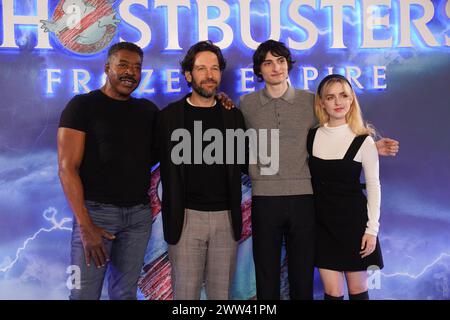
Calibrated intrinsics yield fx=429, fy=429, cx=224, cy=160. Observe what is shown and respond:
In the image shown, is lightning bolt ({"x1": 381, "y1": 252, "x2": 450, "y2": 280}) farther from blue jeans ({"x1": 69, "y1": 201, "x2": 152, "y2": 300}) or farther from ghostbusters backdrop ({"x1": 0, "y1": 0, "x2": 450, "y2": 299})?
blue jeans ({"x1": 69, "y1": 201, "x2": 152, "y2": 300})

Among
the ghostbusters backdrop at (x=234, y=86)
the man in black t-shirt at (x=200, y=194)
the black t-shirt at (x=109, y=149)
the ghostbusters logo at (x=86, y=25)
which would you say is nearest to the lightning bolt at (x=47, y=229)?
the ghostbusters backdrop at (x=234, y=86)

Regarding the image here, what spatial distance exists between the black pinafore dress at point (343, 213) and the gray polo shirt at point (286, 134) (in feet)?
0.39

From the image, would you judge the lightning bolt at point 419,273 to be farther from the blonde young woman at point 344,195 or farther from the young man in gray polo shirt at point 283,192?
the young man in gray polo shirt at point 283,192

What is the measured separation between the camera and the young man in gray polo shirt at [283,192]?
2674 millimetres

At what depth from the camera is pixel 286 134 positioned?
9.05 ft

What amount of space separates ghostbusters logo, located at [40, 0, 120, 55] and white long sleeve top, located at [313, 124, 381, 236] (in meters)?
1.84

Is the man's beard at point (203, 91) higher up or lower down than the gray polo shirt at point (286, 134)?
higher up

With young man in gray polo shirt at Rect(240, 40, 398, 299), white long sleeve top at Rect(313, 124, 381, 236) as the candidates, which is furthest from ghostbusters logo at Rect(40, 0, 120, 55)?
white long sleeve top at Rect(313, 124, 381, 236)

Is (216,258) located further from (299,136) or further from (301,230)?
(299,136)

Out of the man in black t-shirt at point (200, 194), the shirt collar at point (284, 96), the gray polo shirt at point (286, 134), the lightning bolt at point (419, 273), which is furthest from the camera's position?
the lightning bolt at point (419, 273)

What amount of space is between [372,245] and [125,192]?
154cm

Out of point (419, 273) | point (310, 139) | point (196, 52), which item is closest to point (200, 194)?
point (310, 139)

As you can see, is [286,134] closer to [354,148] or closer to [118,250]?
[354,148]

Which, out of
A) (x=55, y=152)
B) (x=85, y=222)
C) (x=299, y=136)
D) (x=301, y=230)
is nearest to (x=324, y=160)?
(x=299, y=136)
